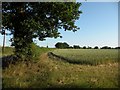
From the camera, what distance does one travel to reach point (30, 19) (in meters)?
19.6

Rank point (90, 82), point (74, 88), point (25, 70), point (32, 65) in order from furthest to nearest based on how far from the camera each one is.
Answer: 1. point (32, 65)
2. point (25, 70)
3. point (90, 82)
4. point (74, 88)

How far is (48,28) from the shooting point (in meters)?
20.7

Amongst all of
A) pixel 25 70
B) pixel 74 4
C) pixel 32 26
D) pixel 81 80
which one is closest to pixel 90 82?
pixel 81 80

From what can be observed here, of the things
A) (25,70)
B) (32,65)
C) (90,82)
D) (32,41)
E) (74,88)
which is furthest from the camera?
(32,41)

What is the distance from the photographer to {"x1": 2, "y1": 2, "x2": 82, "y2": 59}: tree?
769 inches

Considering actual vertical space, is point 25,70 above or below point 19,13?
below

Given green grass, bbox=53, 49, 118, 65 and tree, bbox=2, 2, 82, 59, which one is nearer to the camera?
tree, bbox=2, 2, 82, 59

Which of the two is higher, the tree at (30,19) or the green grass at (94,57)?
the tree at (30,19)

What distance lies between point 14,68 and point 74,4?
23.2ft

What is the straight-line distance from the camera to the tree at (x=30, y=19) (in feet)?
64.1

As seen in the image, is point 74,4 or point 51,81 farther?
point 74,4

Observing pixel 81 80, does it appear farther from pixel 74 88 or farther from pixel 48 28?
pixel 48 28

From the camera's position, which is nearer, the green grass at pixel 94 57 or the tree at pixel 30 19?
the tree at pixel 30 19

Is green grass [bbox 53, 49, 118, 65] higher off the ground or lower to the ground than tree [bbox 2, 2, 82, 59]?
lower
